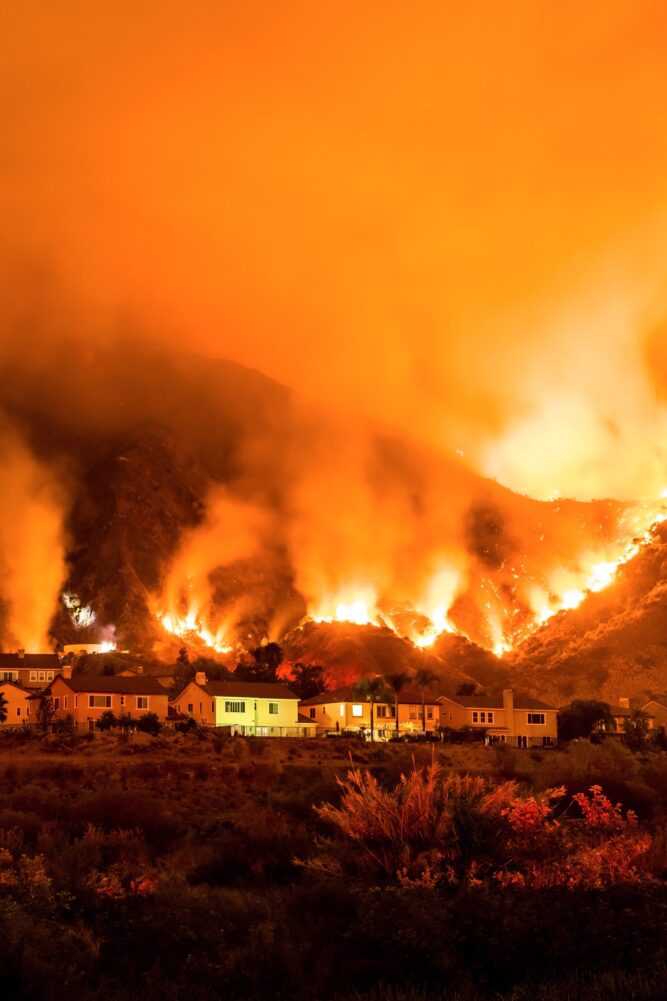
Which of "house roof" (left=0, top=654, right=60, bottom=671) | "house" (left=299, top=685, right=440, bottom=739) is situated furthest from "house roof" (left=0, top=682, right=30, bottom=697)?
"house" (left=299, top=685, right=440, bottom=739)

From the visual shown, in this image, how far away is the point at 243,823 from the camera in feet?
92.5

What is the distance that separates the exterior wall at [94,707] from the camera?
8125cm

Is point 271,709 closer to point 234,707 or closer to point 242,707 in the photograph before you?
point 242,707

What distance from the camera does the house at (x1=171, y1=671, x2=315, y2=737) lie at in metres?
87.8

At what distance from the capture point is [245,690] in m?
90.8

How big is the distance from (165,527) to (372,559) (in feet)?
129

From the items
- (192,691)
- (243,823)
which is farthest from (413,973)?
(192,691)

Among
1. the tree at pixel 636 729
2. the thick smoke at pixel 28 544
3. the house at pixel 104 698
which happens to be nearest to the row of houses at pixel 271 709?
the house at pixel 104 698

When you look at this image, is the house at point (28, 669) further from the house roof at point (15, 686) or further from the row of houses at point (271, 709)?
the row of houses at point (271, 709)

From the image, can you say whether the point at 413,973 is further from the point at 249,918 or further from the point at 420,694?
the point at 420,694

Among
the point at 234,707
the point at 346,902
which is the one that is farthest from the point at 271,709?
the point at 346,902

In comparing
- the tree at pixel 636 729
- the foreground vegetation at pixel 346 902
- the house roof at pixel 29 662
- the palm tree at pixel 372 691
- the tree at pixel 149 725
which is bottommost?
the foreground vegetation at pixel 346 902

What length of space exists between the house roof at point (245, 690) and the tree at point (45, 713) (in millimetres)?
13199

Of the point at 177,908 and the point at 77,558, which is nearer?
the point at 177,908
